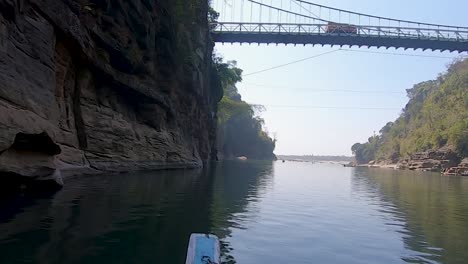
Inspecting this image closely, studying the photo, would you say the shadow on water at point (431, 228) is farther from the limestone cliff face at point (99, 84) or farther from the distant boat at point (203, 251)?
the limestone cliff face at point (99, 84)

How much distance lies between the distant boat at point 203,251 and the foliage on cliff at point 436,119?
239 feet

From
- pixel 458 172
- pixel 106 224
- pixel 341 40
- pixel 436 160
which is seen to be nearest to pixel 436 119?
pixel 436 160

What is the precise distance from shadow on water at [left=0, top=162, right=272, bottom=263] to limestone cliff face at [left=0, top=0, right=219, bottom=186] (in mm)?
1908

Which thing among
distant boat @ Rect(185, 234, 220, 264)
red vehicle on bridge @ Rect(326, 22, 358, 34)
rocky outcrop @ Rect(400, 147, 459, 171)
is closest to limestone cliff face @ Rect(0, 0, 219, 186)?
distant boat @ Rect(185, 234, 220, 264)

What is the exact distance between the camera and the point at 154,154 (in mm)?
29344

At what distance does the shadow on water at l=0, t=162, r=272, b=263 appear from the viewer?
6652 mm

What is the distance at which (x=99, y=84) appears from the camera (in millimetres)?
24156

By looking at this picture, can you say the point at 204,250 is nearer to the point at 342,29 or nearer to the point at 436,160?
the point at 342,29

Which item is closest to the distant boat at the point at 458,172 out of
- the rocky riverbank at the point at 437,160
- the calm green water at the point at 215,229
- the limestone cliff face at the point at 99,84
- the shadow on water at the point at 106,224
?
the rocky riverbank at the point at 437,160

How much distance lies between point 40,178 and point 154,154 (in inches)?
645

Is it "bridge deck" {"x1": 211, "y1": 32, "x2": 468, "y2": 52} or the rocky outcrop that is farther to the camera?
the rocky outcrop

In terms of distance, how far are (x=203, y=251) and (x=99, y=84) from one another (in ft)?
69.3

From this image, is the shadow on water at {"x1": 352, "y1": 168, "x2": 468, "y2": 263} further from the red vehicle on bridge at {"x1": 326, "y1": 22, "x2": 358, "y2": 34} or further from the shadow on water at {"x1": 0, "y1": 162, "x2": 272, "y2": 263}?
the red vehicle on bridge at {"x1": 326, "y1": 22, "x2": 358, "y2": 34}

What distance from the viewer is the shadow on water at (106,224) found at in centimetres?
665
